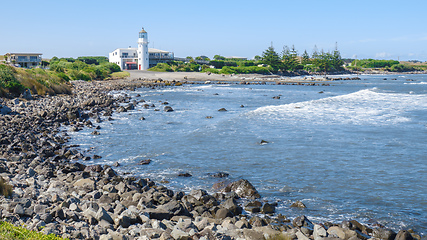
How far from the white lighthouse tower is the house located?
30.1 metres

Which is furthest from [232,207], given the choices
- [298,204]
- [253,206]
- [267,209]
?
[298,204]

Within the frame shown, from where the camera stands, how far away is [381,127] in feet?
92.7

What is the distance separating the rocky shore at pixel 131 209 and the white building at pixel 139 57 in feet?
345

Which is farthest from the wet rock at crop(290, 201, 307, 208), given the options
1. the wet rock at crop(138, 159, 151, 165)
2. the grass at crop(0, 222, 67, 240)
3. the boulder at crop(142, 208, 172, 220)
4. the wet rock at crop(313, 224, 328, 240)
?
the wet rock at crop(138, 159, 151, 165)

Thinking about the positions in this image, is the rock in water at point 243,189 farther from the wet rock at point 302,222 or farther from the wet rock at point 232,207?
the wet rock at point 302,222

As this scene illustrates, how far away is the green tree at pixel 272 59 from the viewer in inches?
5556

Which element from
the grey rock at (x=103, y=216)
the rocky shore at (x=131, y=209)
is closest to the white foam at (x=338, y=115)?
the rocky shore at (x=131, y=209)

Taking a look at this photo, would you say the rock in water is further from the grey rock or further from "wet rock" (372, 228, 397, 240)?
the grey rock

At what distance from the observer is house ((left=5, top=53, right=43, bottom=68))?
95.4 meters

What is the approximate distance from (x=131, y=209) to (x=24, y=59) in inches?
3894

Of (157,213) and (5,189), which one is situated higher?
(5,189)

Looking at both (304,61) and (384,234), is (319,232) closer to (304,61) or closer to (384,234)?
(384,234)

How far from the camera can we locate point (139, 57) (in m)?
121

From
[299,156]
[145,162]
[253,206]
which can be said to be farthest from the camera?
[299,156]
